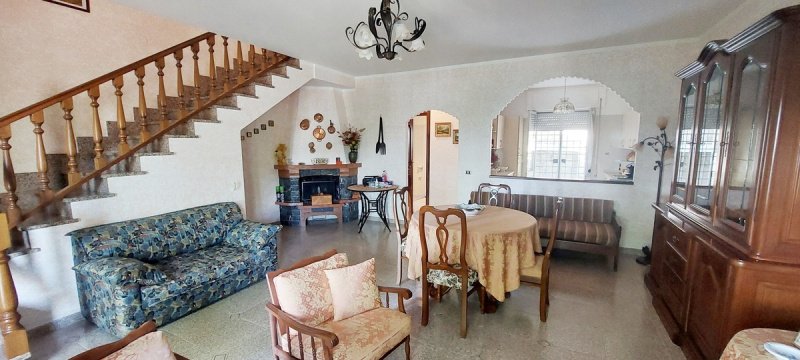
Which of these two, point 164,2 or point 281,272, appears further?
point 164,2

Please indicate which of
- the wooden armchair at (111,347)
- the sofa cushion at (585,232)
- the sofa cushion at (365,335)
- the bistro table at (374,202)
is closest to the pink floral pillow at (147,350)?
the wooden armchair at (111,347)

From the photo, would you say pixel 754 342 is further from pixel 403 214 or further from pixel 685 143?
pixel 403 214

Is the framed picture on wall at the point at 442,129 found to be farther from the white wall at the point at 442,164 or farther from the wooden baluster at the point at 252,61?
the wooden baluster at the point at 252,61

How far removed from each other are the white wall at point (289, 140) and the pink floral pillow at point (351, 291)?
4.13 metres

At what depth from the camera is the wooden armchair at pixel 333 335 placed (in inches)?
61.9

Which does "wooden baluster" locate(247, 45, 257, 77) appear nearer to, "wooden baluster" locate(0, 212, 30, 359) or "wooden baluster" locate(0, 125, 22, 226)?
"wooden baluster" locate(0, 125, 22, 226)

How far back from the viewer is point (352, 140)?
5980mm

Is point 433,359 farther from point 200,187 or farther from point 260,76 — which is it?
point 260,76

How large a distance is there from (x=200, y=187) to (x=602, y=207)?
4.76m

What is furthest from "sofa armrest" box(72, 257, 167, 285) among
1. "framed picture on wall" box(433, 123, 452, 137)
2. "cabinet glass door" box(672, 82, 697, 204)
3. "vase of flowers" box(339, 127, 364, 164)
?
"framed picture on wall" box(433, 123, 452, 137)

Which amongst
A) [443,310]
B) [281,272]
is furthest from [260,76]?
[443,310]

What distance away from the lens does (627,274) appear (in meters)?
3.65

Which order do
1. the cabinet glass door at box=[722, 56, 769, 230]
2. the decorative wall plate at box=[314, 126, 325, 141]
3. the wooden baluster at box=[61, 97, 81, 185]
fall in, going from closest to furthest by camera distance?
the cabinet glass door at box=[722, 56, 769, 230], the wooden baluster at box=[61, 97, 81, 185], the decorative wall plate at box=[314, 126, 325, 141]

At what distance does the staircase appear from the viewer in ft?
8.11
